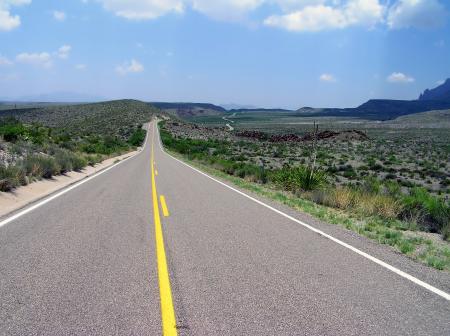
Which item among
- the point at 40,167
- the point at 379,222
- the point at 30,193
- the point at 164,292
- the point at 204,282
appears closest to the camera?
the point at 164,292

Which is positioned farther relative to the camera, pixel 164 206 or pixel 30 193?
pixel 30 193

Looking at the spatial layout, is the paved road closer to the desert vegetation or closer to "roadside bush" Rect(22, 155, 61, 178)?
the desert vegetation

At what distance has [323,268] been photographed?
6324mm

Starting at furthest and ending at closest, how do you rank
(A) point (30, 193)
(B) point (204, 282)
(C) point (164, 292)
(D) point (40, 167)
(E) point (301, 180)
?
(E) point (301, 180) → (D) point (40, 167) → (A) point (30, 193) → (B) point (204, 282) → (C) point (164, 292)

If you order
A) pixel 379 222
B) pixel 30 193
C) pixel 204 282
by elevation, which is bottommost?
pixel 30 193

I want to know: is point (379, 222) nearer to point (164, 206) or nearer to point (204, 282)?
point (164, 206)

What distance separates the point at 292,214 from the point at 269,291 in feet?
20.2

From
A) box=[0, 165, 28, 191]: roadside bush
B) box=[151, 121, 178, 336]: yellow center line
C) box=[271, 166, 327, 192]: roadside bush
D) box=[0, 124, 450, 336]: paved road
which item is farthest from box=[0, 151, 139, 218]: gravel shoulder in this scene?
box=[271, 166, 327, 192]: roadside bush

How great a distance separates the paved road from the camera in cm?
435

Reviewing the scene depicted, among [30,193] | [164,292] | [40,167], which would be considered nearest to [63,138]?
[40,167]

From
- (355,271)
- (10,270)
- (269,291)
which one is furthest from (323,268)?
(10,270)

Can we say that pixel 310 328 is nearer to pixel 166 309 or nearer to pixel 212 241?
pixel 166 309

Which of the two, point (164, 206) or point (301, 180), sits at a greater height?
point (164, 206)

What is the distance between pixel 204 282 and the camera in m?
5.52
